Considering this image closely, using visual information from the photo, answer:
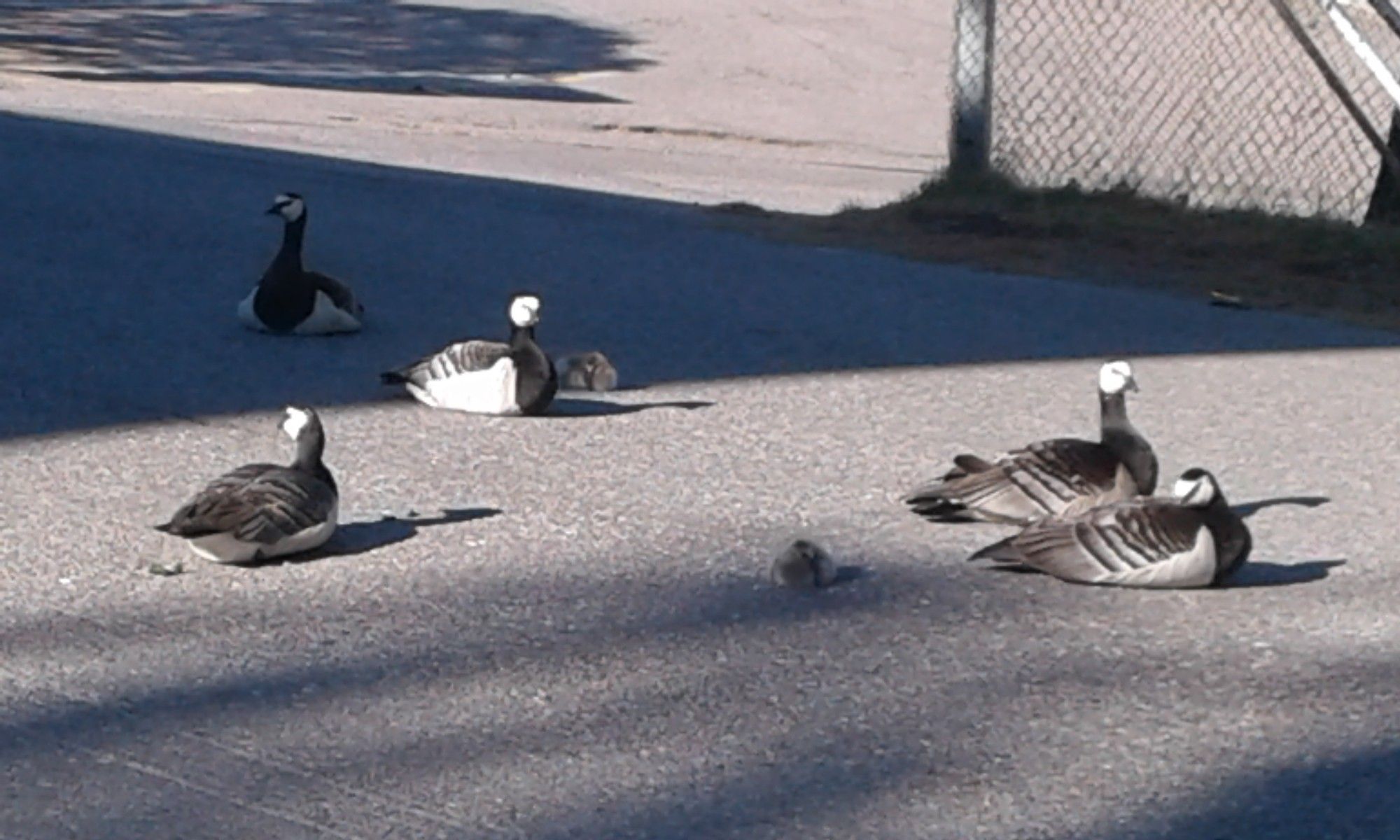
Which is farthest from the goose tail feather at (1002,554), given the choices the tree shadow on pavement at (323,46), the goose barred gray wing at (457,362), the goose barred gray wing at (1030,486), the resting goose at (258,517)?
the tree shadow on pavement at (323,46)

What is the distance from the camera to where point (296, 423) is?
670 cm

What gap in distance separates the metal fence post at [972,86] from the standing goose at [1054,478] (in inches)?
219

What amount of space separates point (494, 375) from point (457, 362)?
0.18 meters

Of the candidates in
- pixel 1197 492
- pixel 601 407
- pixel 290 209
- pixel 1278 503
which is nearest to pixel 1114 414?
pixel 1278 503

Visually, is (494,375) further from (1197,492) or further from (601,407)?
(1197,492)

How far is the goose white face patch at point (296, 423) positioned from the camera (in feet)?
21.9

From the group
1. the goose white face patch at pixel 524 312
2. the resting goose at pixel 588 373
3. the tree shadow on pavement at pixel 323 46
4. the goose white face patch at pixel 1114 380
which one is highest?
the goose white face patch at pixel 1114 380

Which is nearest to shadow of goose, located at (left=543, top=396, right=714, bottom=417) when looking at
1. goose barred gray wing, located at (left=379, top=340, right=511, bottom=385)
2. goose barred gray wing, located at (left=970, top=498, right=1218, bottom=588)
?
goose barred gray wing, located at (left=379, top=340, right=511, bottom=385)

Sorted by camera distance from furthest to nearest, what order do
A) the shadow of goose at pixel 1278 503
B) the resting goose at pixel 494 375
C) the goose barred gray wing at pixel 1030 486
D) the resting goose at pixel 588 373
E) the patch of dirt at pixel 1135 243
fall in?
the patch of dirt at pixel 1135 243
the resting goose at pixel 588 373
the resting goose at pixel 494 375
the shadow of goose at pixel 1278 503
the goose barred gray wing at pixel 1030 486

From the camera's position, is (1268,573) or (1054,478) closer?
(1268,573)

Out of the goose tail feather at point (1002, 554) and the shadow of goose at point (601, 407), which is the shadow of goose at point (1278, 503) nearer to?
the goose tail feather at point (1002, 554)

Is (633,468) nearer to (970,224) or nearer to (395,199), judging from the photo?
(970,224)

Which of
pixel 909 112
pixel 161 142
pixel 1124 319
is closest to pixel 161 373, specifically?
pixel 1124 319

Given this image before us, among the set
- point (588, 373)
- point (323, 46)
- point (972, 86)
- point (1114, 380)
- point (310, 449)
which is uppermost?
point (972, 86)
